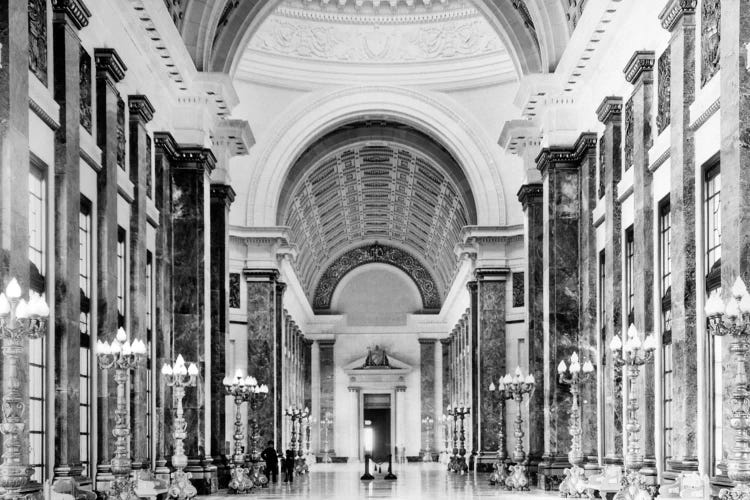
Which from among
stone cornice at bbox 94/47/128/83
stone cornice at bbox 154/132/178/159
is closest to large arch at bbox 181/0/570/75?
stone cornice at bbox 154/132/178/159

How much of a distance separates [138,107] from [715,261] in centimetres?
1211

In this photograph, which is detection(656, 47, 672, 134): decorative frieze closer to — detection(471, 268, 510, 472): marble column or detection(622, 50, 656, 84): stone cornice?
detection(622, 50, 656, 84): stone cornice

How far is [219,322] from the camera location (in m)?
30.5

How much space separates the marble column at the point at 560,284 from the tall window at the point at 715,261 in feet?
34.3

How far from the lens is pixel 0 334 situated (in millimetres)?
12609

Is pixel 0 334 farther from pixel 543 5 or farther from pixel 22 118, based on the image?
pixel 543 5

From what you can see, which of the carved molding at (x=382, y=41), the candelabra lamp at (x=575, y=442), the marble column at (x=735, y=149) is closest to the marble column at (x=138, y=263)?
the candelabra lamp at (x=575, y=442)

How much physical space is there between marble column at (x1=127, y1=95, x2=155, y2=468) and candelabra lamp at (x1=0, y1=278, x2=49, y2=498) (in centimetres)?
1082

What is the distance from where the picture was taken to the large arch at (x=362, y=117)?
45.5 meters

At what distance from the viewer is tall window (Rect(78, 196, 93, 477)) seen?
19.8 m

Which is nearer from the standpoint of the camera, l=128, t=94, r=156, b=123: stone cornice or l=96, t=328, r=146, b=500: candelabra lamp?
l=96, t=328, r=146, b=500: candelabra lamp

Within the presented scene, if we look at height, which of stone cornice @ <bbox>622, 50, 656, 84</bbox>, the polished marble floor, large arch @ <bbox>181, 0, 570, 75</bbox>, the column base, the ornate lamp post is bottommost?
the polished marble floor

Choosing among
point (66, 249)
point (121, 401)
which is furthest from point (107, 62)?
point (121, 401)

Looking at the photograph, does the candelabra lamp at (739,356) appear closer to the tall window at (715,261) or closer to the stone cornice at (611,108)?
the tall window at (715,261)
